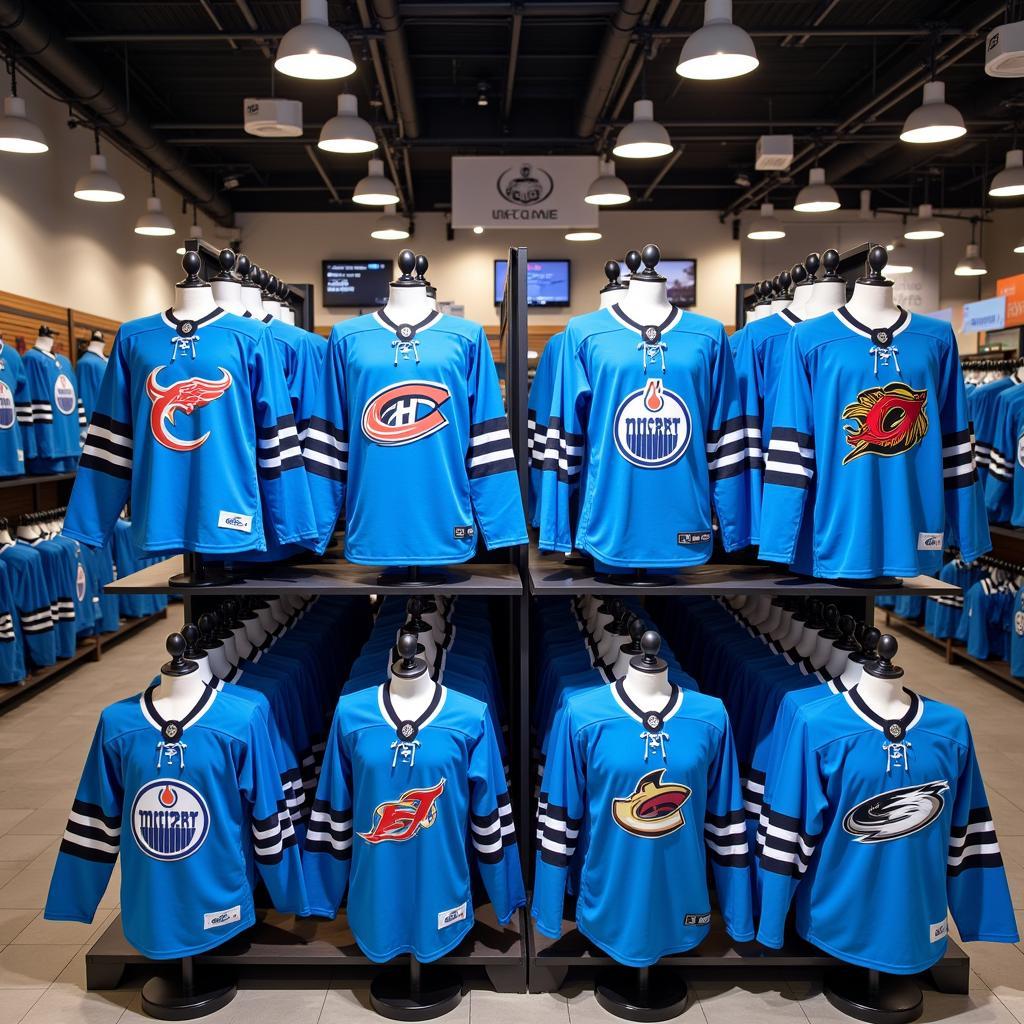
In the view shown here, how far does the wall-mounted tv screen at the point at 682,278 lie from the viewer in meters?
12.8

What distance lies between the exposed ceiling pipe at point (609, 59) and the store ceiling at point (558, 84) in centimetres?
2

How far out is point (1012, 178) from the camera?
8.32 m

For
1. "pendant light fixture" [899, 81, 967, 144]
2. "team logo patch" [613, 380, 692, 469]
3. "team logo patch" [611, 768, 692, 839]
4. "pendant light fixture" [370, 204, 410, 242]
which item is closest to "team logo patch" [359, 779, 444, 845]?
"team logo patch" [611, 768, 692, 839]

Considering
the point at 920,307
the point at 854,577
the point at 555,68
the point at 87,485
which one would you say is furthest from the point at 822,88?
the point at 87,485

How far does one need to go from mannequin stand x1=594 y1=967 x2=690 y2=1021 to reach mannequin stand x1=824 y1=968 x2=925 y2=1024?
442 millimetres

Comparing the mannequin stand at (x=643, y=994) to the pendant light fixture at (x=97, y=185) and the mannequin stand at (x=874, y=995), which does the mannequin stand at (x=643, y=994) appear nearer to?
the mannequin stand at (x=874, y=995)

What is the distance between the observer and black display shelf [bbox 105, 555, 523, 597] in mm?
2822

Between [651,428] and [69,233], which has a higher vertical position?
[69,233]

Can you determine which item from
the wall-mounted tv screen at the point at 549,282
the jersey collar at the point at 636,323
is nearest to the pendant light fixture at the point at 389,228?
the wall-mounted tv screen at the point at 549,282

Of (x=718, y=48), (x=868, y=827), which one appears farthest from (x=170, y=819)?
(x=718, y=48)

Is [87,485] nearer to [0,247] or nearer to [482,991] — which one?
[482,991]

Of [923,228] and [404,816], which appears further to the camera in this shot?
[923,228]

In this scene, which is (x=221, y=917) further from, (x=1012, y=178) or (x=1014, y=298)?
(x=1014, y=298)

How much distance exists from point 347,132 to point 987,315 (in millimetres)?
6073
